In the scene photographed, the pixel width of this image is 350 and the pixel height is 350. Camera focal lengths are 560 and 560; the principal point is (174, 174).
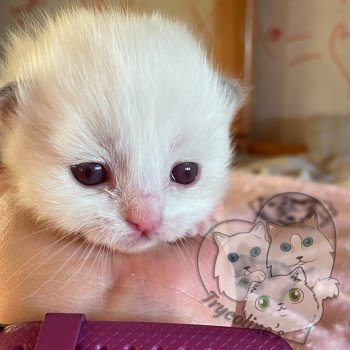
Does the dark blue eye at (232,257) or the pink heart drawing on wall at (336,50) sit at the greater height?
the dark blue eye at (232,257)

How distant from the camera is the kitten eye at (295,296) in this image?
19.2 inches

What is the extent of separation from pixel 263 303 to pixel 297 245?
2.4 inches

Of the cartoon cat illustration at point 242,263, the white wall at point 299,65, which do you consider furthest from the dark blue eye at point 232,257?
the white wall at point 299,65

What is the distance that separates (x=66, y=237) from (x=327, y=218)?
26 centimetres

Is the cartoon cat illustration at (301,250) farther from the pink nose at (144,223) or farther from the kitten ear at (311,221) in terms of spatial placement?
the pink nose at (144,223)

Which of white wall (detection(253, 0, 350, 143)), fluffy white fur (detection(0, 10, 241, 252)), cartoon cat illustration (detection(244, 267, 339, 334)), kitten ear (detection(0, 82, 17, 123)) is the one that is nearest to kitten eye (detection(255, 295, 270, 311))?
cartoon cat illustration (detection(244, 267, 339, 334))

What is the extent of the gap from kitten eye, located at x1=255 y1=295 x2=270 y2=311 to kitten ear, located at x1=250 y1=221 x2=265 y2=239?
0.06m

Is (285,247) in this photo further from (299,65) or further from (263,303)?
(299,65)

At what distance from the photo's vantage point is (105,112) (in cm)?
50

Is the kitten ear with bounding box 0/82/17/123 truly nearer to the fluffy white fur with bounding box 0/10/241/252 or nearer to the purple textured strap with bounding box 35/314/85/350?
the fluffy white fur with bounding box 0/10/241/252

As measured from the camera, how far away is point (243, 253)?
510 millimetres

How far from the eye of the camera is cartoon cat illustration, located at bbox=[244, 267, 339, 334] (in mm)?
484

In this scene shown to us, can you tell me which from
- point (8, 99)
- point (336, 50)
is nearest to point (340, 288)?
point (8, 99)

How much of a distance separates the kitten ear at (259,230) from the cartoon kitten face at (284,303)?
4 cm
